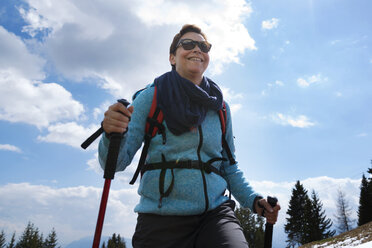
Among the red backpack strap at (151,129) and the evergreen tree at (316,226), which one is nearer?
the red backpack strap at (151,129)

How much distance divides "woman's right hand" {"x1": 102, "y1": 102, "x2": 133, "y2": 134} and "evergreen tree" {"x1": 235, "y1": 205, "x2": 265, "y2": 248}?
198 feet

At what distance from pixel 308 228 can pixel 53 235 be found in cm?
6168

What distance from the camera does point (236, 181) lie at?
3438 millimetres

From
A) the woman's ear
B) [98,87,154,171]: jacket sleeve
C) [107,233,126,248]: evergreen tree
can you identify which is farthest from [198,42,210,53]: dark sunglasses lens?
[107,233,126,248]: evergreen tree

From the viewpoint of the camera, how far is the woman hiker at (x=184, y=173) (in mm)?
2502

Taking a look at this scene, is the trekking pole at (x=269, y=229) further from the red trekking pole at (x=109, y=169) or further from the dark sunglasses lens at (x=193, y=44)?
the dark sunglasses lens at (x=193, y=44)

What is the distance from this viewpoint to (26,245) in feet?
214

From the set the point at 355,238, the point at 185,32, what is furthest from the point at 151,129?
the point at 355,238

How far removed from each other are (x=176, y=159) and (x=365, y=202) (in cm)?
6283

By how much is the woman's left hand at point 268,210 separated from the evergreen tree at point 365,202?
193 feet

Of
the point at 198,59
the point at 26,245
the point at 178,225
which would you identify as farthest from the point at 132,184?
the point at 26,245

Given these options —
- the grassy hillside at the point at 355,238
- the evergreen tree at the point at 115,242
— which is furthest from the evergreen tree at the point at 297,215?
the evergreen tree at the point at 115,242

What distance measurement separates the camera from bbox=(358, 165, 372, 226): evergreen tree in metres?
50.9

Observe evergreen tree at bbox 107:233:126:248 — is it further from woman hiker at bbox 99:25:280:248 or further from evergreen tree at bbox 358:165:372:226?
woman hiker at bbox 99:25:280:248
